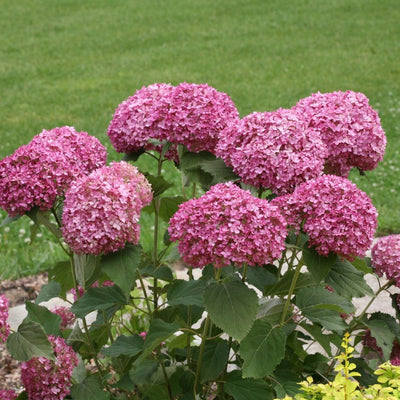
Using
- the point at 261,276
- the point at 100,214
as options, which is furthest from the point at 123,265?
the point at 261,276

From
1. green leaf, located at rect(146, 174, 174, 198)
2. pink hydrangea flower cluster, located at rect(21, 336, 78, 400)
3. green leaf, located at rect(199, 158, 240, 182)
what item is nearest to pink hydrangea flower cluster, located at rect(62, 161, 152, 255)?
green leaf, located at rect(146, 174, 174, 198)

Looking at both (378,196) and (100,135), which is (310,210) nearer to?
(378,196)

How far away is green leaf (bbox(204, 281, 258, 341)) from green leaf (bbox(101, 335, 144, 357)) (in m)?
0.51

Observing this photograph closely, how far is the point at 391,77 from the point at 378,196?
5.30 metres

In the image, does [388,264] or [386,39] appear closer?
[388,264]

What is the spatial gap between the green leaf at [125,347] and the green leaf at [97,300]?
0.64ft

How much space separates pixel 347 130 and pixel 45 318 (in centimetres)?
137

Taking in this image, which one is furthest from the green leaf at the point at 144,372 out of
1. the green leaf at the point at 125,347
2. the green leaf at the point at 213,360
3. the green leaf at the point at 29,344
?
the green leaf at the point at 29,344

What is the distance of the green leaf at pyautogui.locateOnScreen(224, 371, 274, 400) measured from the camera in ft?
7.95

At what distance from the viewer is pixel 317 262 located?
2.15 meters

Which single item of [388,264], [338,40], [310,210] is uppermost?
[310,210]

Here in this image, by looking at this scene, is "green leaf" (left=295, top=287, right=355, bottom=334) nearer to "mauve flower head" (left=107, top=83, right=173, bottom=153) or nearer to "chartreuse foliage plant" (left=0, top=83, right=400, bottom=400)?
"chartreuse foliage plant" (left=0, top=83, right=400, bottom=400)

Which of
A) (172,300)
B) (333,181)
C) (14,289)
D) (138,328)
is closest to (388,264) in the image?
(333,181)

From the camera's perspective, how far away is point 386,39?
46.4 ft
